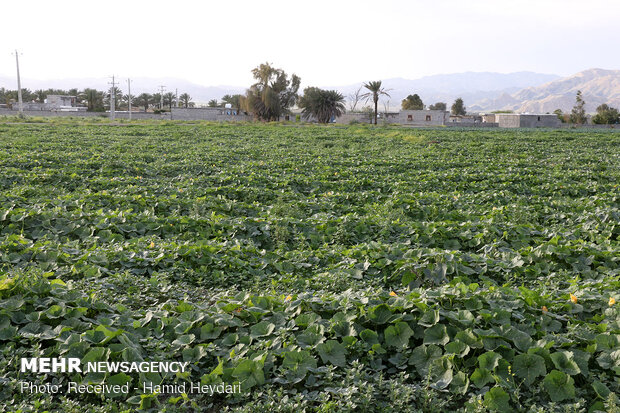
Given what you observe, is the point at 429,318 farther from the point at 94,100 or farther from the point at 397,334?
the point at 94,100

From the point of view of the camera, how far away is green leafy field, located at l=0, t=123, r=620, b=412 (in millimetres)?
3012

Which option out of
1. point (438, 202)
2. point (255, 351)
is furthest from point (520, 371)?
point (438, 202)

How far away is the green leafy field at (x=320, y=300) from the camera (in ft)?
9.88

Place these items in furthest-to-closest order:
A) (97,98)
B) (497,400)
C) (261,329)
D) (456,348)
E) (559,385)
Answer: (97,98)
(261,329)
(456,348)
(559,385)
(497,400)

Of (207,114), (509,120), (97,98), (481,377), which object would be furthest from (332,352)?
(97,98)

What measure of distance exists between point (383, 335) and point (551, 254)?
9.90 feet

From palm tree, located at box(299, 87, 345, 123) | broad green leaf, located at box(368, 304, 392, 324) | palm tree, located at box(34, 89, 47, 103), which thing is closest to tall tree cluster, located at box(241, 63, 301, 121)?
palm tree, located at box(299, 87, 345, 123)

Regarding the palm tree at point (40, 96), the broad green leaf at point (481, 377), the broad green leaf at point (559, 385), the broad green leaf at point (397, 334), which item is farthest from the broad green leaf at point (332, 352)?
the palm tree at point (40, 96)

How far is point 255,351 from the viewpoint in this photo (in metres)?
3.31

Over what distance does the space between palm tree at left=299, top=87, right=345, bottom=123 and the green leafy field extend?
185 feet

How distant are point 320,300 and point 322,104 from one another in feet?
205

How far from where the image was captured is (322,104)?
64.5m

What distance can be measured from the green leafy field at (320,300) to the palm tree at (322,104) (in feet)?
185

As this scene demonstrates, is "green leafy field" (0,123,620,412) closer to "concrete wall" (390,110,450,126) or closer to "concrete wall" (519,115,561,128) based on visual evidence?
"concrete wall" (519,115,561,128)
